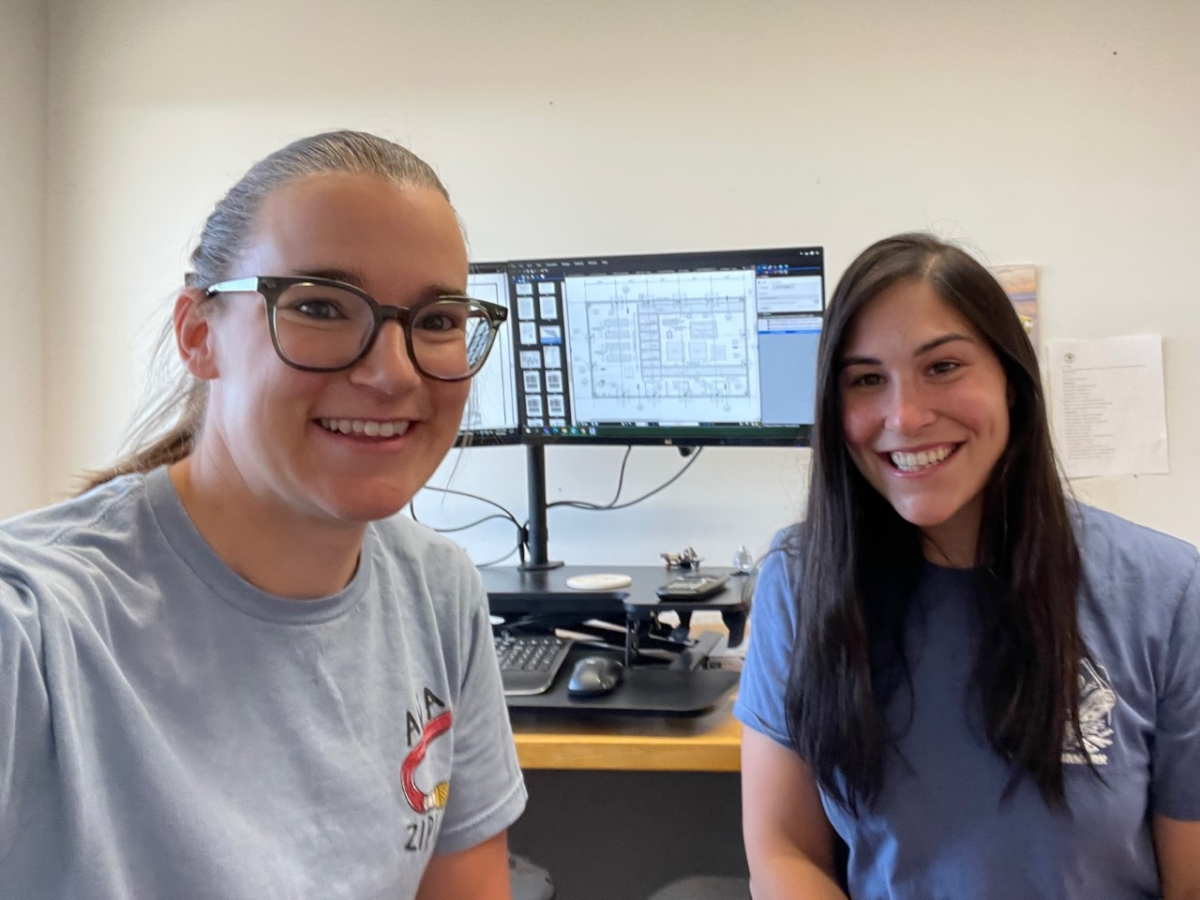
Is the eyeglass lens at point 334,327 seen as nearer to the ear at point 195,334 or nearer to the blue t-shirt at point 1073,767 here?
the ear at point 195,334

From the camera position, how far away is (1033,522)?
0.96m

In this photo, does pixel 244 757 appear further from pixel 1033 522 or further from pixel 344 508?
pixel 1033 522

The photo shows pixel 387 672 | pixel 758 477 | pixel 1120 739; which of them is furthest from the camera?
pixel 758 477

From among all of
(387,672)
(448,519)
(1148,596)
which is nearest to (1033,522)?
(1148,596)

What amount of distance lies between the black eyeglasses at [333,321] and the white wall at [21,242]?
1.47m

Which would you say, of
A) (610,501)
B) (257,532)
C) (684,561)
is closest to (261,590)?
(257,532)

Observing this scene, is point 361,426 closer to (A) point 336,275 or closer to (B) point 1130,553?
(A) point 336,275

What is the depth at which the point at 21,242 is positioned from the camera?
1.84m

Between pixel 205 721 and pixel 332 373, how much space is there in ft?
0.90

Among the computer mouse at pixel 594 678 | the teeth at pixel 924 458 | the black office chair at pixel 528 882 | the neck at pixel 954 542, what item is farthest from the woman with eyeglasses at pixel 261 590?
the neck at pixel 954 542

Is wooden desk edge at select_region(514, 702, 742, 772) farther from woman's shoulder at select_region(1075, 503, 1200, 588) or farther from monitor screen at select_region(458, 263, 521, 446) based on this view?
monitor screen at select_region(458, 263, 521, 446)

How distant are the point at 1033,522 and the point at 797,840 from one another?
1.48 ft

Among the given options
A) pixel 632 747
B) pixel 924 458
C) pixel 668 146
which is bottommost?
pixel 632 747

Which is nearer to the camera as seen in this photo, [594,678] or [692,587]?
[594,678]
